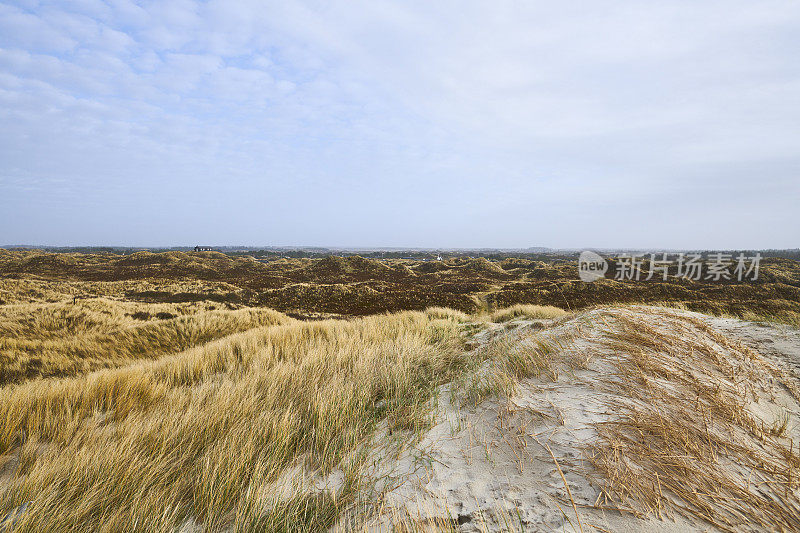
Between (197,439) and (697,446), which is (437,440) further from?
(197,439)

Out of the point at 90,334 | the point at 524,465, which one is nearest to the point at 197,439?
the point at 524,465

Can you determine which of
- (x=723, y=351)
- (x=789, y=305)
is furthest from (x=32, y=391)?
(x=789, y=305)

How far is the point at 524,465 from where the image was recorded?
1.89 meters

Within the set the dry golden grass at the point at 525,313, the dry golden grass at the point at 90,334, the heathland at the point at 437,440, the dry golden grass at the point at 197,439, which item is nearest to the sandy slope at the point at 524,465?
the heathland at the point at 437,440

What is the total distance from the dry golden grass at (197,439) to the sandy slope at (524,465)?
34cm

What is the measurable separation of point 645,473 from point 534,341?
2468 mm

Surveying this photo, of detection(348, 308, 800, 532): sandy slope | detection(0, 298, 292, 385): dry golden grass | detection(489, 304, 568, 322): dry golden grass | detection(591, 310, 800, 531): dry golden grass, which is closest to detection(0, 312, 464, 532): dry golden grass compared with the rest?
detection(348, 308, 800, 532): sandy slope

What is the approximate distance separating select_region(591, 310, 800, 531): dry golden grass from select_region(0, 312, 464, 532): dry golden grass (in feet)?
4.82

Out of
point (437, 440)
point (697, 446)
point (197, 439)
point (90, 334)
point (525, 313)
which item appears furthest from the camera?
point (525, 313)

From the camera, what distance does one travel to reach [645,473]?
5.38ft

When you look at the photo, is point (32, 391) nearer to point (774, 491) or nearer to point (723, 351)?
point (774, 491)

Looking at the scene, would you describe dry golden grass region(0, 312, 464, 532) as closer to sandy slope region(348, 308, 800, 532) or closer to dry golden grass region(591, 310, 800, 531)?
sandy slope region(348, 308, 800, 532)

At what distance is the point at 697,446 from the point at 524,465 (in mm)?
1048

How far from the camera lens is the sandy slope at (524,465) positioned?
1479 millimetres
